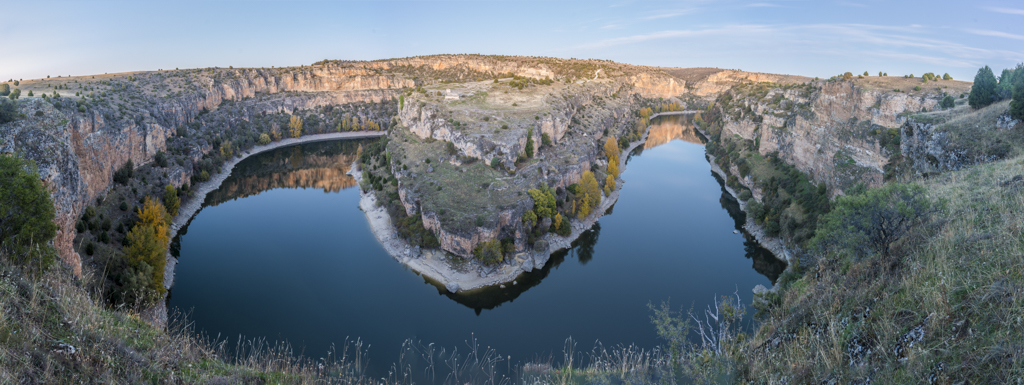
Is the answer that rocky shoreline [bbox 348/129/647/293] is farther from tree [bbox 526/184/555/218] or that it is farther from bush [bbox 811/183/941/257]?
bush [bbox 811/183/941/257]

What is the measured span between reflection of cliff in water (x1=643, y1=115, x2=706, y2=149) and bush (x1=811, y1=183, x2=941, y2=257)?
247ft

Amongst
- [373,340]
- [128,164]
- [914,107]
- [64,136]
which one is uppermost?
[914,107]

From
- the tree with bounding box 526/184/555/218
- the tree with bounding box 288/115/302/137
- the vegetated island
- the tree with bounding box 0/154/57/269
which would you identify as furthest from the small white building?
the tree with bounding box 0/154/57/269

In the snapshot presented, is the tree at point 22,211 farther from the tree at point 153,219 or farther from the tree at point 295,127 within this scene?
the tree at point 295,127

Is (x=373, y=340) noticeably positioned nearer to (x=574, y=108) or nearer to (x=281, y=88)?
(x=574, y=108)

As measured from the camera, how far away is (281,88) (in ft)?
363

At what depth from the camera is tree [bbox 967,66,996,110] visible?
26641mm

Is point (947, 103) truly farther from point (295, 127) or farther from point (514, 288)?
point (295, 127)

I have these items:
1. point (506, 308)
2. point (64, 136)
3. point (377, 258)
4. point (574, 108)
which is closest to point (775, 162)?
point (574, 108)

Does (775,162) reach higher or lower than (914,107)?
lower

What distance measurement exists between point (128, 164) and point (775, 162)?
73.2 meters

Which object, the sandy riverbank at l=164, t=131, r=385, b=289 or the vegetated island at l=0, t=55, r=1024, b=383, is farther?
the sandy riverbank at l=164, t=131, r=385, b=289

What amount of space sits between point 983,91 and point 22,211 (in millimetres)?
49241

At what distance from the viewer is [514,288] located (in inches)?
1329
